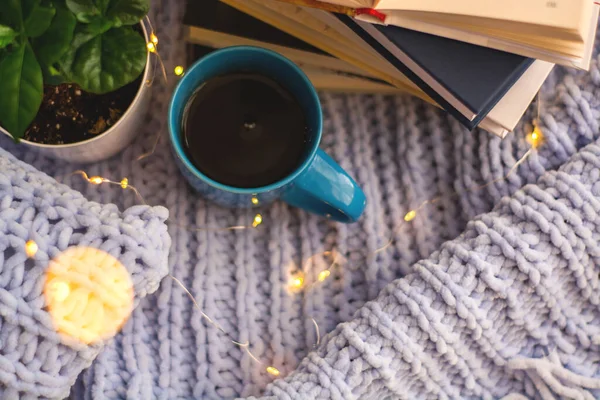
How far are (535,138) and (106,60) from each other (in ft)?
1.44

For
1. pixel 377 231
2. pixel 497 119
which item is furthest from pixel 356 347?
pixel 497 119

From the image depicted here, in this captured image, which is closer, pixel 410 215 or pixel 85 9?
pixel 85 9

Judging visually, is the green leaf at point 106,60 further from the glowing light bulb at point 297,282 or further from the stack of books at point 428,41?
the glowing light bulb at point 297,282

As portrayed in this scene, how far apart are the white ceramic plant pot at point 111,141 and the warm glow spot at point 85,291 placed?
0.11 meters

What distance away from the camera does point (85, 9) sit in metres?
0.47

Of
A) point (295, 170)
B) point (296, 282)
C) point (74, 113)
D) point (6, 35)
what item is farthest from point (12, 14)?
point (296, 282)

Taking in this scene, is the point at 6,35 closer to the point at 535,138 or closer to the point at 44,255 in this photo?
the point at 44,255

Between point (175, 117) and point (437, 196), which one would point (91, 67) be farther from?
point (437, 196)

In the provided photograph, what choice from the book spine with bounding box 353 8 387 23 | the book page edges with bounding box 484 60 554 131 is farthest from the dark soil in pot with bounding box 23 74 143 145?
the book page edges with bounding box 484 60 554 131

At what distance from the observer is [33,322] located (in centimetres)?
51

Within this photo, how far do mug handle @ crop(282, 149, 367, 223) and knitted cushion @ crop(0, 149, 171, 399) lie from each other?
0.13 meters

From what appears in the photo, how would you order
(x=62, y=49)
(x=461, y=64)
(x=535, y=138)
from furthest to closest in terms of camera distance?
(x=535, y=138) → (x=461, y=64) → (x=62, y=49)

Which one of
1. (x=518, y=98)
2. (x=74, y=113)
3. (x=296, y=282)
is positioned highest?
(x=518, y=98)

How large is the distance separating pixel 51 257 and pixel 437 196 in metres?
0.40
